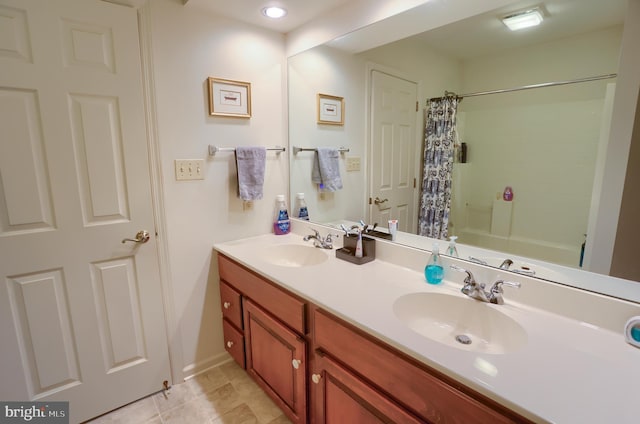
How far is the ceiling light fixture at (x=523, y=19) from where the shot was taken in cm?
112

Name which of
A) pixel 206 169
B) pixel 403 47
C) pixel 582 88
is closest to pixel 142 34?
pixel 206 169

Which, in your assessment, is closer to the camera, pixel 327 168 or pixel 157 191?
pixel 157 191

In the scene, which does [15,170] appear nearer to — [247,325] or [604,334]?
[247,325]

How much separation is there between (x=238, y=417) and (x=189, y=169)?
133cm

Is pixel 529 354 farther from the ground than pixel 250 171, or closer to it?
closer to it

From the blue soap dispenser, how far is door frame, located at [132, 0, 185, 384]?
1.36m

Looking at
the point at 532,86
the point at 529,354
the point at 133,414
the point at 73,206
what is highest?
the point at 532,86

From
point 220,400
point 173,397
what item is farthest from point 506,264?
point 173,397

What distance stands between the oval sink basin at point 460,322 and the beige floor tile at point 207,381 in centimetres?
131

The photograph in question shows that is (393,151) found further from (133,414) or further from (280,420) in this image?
(133,414)

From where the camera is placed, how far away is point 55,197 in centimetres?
139

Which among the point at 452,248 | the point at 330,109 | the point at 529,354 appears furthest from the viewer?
the point at 330,109

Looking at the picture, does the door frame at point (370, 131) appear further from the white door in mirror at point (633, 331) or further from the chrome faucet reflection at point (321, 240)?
the white door in mirror at point (633, 331)

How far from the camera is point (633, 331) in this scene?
0.88m
